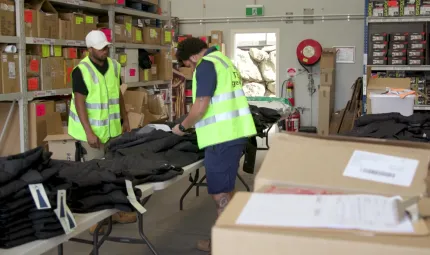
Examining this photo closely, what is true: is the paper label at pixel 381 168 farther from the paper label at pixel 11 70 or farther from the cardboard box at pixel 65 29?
the cardboard box at pixel 65 29

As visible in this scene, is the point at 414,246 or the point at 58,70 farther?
the point at 58,70

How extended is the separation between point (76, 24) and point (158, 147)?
8.53ft

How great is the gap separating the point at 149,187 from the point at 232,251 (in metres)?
1.71

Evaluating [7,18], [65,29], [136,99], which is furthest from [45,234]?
[136,99]

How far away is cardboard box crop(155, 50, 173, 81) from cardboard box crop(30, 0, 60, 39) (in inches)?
89.2

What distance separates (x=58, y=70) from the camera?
16.7 ft

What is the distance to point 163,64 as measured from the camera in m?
7.27

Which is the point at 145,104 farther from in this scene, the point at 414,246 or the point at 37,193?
the point at 414,246

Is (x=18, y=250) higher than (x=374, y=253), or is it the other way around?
(x=374, y=253)

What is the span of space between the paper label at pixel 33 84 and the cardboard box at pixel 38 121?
13 cm

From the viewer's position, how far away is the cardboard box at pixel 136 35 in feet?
21.5

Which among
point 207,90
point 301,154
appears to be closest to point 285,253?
point 301,154

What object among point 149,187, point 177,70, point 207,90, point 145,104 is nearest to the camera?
point 149,187

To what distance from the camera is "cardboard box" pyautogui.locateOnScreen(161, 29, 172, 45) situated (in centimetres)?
734
